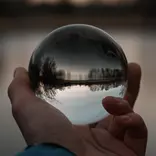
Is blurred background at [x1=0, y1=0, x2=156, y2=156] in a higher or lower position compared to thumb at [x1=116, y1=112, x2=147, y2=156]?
lower

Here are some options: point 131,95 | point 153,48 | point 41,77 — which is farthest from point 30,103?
point 153,48

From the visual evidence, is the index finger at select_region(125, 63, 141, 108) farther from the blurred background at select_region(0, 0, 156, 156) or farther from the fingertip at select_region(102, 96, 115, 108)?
the blurred background at select_region(0, 0, 156, 156)

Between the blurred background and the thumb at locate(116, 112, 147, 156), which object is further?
the blurred background

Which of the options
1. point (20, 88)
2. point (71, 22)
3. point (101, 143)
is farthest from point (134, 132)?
point (71, 22)

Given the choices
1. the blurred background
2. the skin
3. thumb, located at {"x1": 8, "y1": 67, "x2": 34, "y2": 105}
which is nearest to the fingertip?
the skin

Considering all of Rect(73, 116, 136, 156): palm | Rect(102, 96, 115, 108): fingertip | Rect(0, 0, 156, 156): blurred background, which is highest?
Rect(102, 96, 115, 108): fingertip

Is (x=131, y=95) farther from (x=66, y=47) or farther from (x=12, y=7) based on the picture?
(x=12, y=7)
